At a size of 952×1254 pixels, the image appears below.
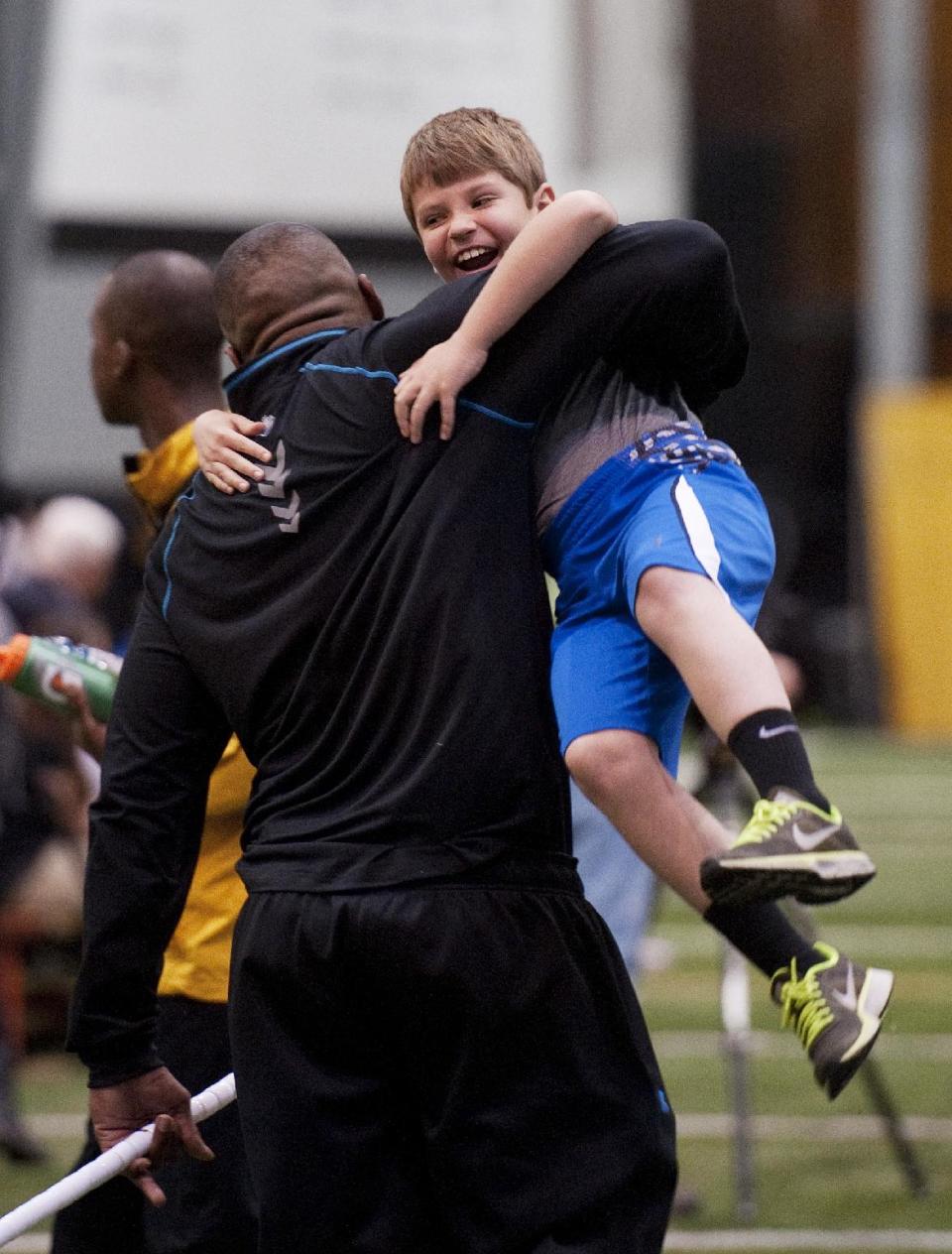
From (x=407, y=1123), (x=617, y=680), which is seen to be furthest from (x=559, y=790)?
(x=407, y=1123)

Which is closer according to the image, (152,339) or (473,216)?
(473,216)

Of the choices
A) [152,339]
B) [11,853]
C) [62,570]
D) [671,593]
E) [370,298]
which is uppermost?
[370,298]

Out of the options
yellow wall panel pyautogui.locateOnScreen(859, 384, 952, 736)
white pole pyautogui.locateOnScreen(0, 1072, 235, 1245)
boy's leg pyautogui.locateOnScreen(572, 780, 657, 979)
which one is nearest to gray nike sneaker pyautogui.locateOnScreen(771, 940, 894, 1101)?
white pole pyautogui.locateOnScreen(0, 1072, 235, 1245)

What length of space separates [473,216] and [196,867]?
49.2 inches

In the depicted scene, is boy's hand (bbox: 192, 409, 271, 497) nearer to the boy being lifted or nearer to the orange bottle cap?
the boy being lifted

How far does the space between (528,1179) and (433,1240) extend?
18 cm

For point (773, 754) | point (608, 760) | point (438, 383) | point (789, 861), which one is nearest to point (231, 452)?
point (438, 383)

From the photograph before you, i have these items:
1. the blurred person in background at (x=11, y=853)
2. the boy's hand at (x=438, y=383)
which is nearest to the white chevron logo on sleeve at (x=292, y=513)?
the boy's hand at (x=438, y=383)

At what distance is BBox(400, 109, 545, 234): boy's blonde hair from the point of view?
3.60m

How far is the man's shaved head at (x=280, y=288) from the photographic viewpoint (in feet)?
11.3

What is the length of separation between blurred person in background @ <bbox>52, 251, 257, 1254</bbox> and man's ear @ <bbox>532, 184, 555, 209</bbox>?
0.81 m

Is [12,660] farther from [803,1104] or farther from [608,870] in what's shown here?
[803,1104]

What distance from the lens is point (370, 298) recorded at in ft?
11.8

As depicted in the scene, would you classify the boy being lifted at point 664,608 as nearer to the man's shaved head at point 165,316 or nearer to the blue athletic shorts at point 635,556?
the blue athletic shorts at point 635,556
